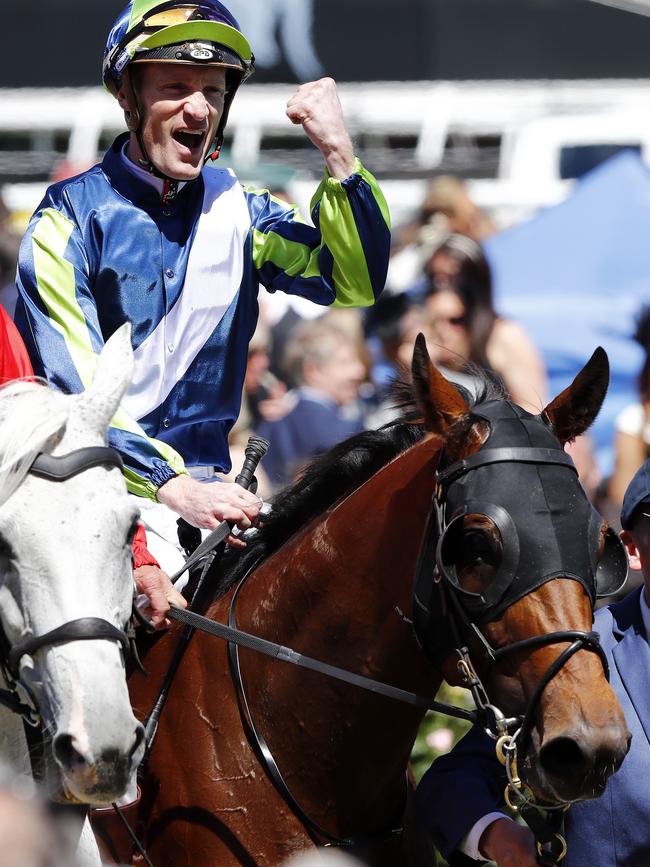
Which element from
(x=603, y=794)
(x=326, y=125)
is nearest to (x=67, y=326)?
(x=326, y=125)

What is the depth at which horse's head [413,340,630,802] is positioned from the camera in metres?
2.71

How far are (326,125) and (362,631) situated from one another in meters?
1.36

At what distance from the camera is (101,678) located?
7.66ft

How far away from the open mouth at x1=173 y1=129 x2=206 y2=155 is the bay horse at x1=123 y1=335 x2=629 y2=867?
92 centimetres

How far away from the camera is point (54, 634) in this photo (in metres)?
2.34

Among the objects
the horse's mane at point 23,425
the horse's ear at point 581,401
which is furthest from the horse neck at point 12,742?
the horse's ear at point 581,401

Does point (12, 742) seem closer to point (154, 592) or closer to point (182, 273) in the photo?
point (154, 592)

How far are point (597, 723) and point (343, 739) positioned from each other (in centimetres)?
73

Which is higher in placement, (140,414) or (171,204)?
Answer: (171,204)

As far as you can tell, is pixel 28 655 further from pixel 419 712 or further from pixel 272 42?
pixel 272 42

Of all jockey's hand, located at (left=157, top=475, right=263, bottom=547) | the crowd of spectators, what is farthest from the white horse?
the crowd of spectators

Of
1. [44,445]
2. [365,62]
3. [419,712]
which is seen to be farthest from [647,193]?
[44,445]

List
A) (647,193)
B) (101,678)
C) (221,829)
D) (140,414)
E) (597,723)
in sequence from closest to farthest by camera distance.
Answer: (101,678) < (597,723) < (221,829) < (140,414) < (647,193)

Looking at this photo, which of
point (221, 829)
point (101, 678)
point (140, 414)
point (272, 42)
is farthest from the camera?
point (272, 42)
